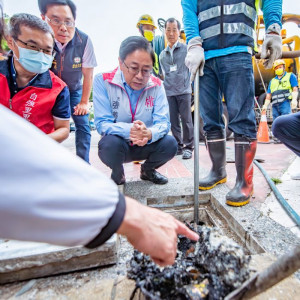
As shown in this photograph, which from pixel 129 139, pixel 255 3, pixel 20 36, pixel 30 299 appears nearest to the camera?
pixel 30 299

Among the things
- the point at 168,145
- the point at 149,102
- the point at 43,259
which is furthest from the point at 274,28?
the point at 43,259

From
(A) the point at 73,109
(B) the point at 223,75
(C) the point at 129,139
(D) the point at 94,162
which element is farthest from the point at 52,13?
(D) the point at 94,162

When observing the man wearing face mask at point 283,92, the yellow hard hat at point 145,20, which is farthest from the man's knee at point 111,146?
the man wearing face mask at point 283,92

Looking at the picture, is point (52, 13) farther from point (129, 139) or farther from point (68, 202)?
point (68, 202)

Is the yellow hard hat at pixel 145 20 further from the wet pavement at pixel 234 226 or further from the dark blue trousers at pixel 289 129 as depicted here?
the dark blue trousers at pixel 289 129

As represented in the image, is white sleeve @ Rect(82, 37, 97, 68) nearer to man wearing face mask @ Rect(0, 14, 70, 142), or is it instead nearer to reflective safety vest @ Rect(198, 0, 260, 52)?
man wearing face mask @ Rect(0, 14, 70, 142)

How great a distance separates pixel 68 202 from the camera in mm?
412

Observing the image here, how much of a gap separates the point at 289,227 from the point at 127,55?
178 centimetres

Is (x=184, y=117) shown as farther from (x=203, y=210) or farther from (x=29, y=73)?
(x=29, y=73)

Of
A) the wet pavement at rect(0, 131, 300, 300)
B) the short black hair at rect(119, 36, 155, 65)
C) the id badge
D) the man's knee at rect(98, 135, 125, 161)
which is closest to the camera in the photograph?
the wet pavement at rect(0, 131, 300, 300)

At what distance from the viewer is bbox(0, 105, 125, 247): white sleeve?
379mm

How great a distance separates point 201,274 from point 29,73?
1787mm

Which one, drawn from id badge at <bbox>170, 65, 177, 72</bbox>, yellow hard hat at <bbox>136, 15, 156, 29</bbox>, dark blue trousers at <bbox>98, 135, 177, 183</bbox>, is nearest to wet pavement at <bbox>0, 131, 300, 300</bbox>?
dark blue trousers at <bbox>98, 135, 177, 183</bbox>

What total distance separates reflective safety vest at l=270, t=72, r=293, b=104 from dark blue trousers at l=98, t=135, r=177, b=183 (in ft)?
15.8
